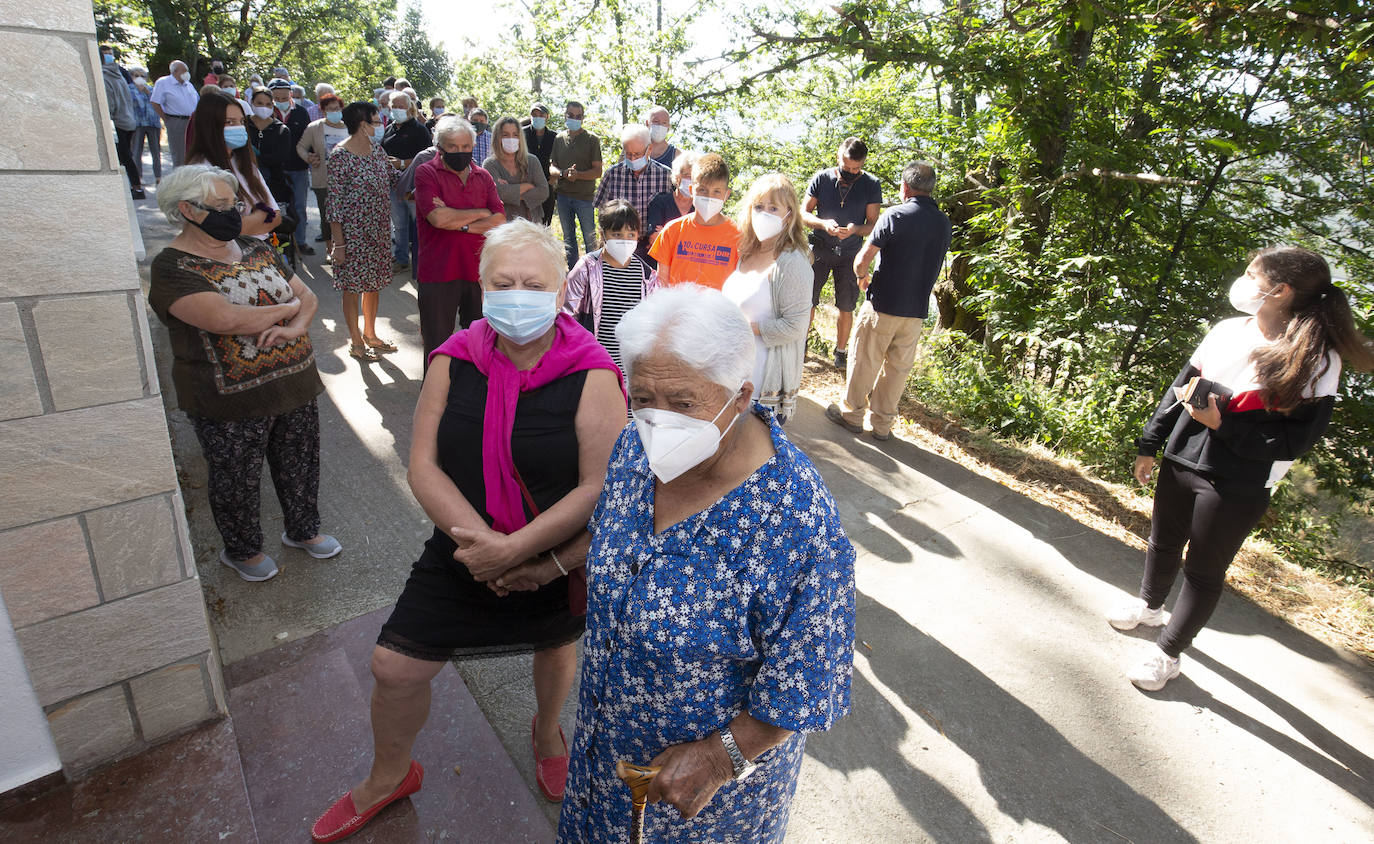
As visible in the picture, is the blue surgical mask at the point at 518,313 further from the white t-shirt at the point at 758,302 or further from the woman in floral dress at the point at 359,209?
the woman in floral dress at the point at 359,209

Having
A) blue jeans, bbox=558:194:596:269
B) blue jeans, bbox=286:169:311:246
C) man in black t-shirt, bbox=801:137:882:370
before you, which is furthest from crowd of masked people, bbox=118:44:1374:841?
blue jeans, bbox=286:169:311:246

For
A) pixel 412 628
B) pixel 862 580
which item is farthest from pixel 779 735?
pixel 862 580

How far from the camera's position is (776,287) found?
13.0 ft

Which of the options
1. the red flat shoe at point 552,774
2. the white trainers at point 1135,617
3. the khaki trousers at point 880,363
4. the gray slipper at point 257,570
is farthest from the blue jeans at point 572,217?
the red flat shoe at point 552,774

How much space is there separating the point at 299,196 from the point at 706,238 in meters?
6.70

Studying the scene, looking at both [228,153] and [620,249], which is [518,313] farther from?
[228,153]

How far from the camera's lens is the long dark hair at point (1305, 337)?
2760mm

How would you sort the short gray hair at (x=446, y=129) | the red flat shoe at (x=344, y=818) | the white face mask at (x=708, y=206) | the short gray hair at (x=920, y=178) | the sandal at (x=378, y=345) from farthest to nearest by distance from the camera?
1. the sandal at (x=378, y=345)
2. the short gray hair at (x=920, y=178)
3. the short gray hair at (x=446, y=129)
4. the white face mask at (x=708, y=206)
5. the red flat shoe at (x=344, y=818)

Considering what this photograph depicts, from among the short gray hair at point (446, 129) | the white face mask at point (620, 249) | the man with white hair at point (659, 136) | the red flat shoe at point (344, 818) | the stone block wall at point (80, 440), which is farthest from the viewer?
the man with white hair at point (659, 136)

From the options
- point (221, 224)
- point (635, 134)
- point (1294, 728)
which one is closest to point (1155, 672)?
point (1294, 728)

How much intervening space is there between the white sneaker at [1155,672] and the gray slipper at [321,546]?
391 cm

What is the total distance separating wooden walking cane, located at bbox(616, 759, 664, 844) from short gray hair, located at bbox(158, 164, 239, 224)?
8.60ft

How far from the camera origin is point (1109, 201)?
20.1 ft

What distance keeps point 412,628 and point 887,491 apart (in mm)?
3647
